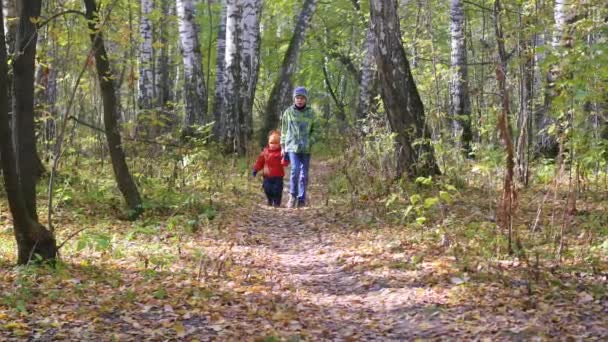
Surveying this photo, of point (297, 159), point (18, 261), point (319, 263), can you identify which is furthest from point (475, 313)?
point (297, 159)

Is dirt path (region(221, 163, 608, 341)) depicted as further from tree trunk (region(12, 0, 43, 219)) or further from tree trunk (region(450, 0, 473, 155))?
tree trunk (region(450, 0, 473, 155))

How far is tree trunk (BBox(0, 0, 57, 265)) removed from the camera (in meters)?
5.14

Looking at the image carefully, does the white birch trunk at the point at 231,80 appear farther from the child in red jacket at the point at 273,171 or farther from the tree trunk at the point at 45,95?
the child in red jacket at the point at 273,171

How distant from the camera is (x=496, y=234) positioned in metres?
6.69

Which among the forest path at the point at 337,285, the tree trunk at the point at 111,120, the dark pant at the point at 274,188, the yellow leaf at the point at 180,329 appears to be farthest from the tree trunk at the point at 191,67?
the yellow leaf at the point at 180,329

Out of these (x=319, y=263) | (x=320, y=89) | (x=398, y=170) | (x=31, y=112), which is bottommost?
(x=319, y=263)

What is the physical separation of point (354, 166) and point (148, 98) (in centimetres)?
940

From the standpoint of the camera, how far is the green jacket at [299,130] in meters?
10.3

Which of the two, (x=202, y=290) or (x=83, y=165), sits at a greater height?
(x=83, y=165)

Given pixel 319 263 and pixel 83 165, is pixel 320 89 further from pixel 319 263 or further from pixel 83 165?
pixel 319 263

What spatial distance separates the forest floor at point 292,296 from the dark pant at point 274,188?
122 inches

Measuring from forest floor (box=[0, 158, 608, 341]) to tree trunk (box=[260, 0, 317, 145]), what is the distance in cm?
1147

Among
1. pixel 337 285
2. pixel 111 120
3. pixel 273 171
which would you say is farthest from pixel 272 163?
pixel 337 285

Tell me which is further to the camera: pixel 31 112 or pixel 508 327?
pixel 31 112
